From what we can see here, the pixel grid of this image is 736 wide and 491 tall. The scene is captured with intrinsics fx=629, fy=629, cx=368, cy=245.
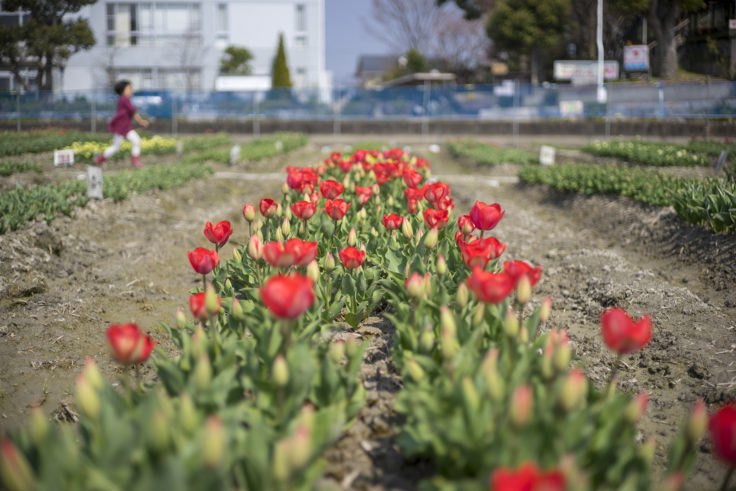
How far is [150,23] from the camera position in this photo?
40.0 metres

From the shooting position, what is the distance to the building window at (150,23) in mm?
39344

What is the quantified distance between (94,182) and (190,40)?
36.0m

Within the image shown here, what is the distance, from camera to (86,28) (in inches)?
934

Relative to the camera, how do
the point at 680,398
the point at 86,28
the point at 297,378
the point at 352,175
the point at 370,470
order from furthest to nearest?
the point at 86,28, the point at 352,175, the point at 680,398, the point at 370,470, the point at 297,378

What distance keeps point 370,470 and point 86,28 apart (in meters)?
25.7

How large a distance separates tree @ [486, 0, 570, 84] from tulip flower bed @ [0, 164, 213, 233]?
3415 centimetres

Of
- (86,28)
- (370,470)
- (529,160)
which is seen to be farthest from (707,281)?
(86,28)

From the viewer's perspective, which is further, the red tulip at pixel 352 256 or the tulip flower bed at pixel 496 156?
the tulip flower bed at pixel 496 156

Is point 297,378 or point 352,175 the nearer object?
point 297,378

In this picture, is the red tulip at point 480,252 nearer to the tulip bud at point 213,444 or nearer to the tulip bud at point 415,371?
the tulip bud at point 415,371

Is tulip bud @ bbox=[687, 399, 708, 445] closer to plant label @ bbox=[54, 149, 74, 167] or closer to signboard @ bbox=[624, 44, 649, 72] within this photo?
plant label @ bbox=[54, 149, 74, 167]

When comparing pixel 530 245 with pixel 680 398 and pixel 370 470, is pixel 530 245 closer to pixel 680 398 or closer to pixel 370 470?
pixel 680 398

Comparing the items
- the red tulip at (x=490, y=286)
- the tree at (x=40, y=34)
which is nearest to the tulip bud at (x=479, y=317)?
the red tulip at (x=490, y=286)

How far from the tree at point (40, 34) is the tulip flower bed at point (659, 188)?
14411 millimetres
